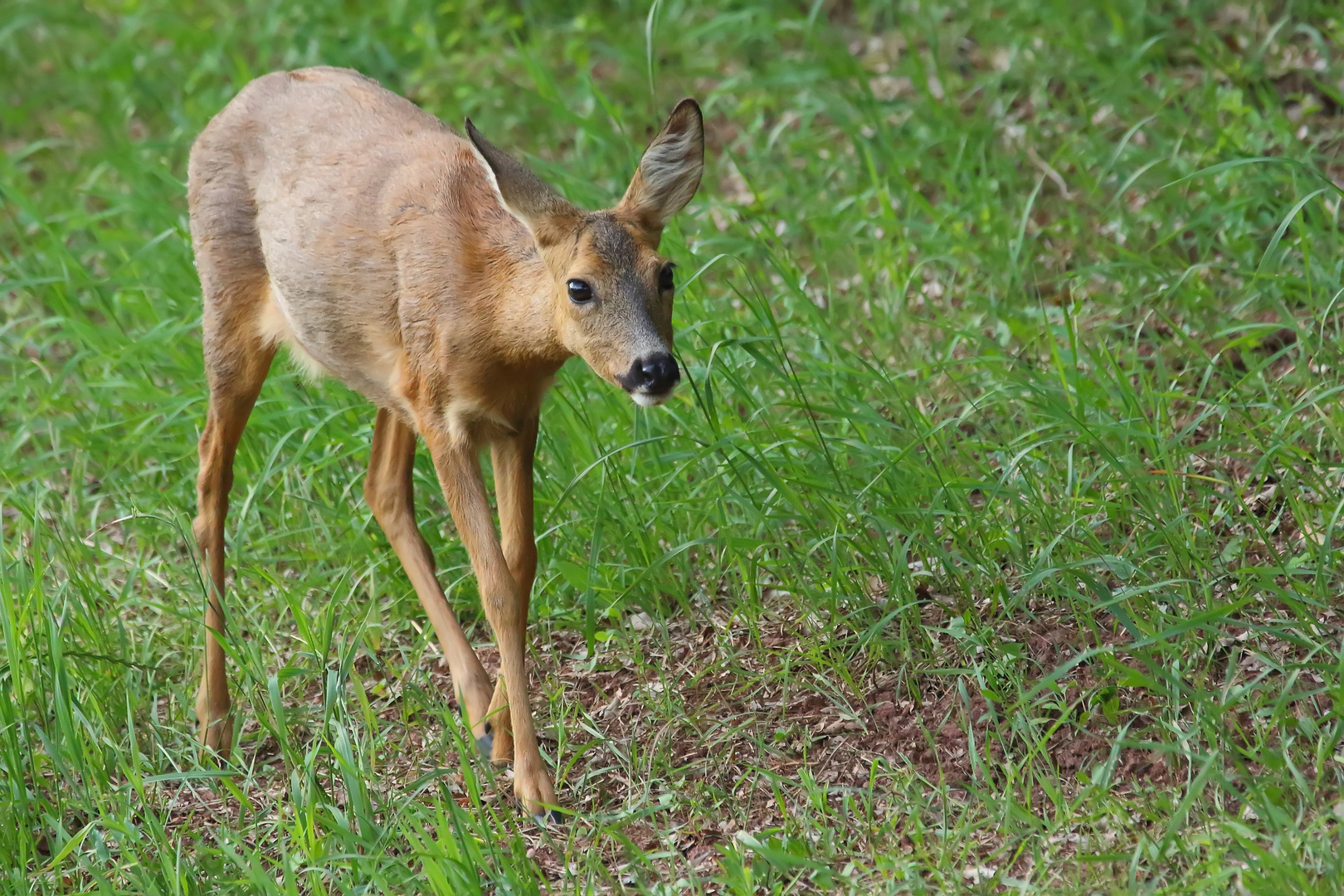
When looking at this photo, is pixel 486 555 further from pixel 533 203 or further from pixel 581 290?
pixel 533 203

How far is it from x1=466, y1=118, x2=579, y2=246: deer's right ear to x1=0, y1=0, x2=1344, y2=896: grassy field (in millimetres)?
656

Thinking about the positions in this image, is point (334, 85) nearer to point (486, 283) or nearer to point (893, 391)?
point (486, 283)

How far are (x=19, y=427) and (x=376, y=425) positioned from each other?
196cm

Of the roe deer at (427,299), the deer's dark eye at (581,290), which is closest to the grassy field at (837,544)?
the roe deer at (427,299)

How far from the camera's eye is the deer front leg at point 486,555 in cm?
412

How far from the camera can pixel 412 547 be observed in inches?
185

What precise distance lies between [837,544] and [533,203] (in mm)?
1325

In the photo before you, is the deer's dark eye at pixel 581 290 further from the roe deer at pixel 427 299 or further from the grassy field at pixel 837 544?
the grassy field at pixel 837 544

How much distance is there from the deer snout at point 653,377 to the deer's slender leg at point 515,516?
0.69 meters

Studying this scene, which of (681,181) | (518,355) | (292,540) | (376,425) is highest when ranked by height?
(681,181)

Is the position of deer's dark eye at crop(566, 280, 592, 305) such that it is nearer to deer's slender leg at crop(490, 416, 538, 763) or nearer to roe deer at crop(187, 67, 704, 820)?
roe deer at crop(187, 67, 704, 820)

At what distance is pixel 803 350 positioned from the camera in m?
5.28

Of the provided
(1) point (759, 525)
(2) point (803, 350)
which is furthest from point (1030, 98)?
(1) point (759, 525)

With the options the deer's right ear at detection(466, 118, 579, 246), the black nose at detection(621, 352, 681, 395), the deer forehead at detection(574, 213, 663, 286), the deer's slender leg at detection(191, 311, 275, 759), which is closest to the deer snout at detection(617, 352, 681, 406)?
the black nose at detection(621, 352, 681, 395)
